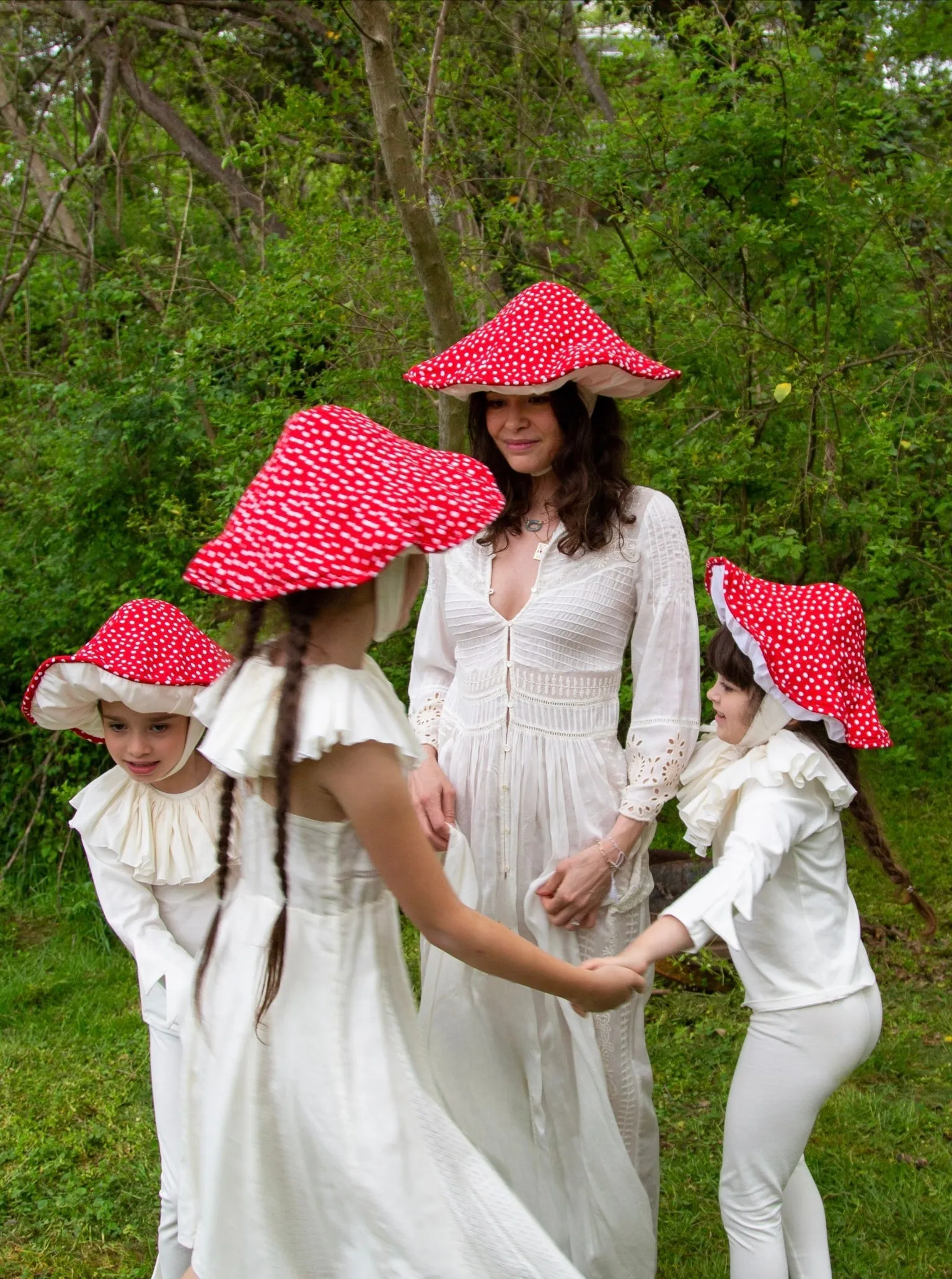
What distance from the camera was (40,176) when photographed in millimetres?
8484

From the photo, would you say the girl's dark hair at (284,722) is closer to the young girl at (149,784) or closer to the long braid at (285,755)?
the long braid at (285,755)

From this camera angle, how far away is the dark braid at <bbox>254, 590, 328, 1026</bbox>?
188 cm

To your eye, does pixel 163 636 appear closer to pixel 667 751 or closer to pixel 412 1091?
pixel 667 751

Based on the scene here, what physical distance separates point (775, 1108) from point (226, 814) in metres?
1.13

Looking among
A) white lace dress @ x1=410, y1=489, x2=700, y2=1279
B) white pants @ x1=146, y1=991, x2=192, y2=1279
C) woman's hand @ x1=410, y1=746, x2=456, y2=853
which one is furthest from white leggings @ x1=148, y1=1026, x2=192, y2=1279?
woman's hand @ x1=410, y1=746, x2=456, y2=853

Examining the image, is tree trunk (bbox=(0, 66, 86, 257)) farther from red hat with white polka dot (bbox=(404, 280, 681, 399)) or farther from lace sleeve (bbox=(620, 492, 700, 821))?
lace sleeve (bbox=(620, 492, 700, 821))

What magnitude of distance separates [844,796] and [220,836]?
1.13 metres

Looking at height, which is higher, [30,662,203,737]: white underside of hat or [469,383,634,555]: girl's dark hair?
[469,383,634,555]: girl's dark hair

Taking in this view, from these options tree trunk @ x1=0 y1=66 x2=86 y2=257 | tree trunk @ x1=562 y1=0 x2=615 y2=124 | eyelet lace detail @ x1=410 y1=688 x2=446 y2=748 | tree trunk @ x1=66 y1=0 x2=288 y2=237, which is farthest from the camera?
tree trunk @ x1=66 y1=0 x2=288 y2=237

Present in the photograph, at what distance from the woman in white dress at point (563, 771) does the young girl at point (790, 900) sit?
19 centimetres

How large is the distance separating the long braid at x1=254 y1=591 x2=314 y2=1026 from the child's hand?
1.66 feet

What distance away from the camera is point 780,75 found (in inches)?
182

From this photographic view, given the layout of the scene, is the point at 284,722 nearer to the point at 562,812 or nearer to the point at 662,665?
the point at 562,812

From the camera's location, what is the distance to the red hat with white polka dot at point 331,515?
5.91 feet
